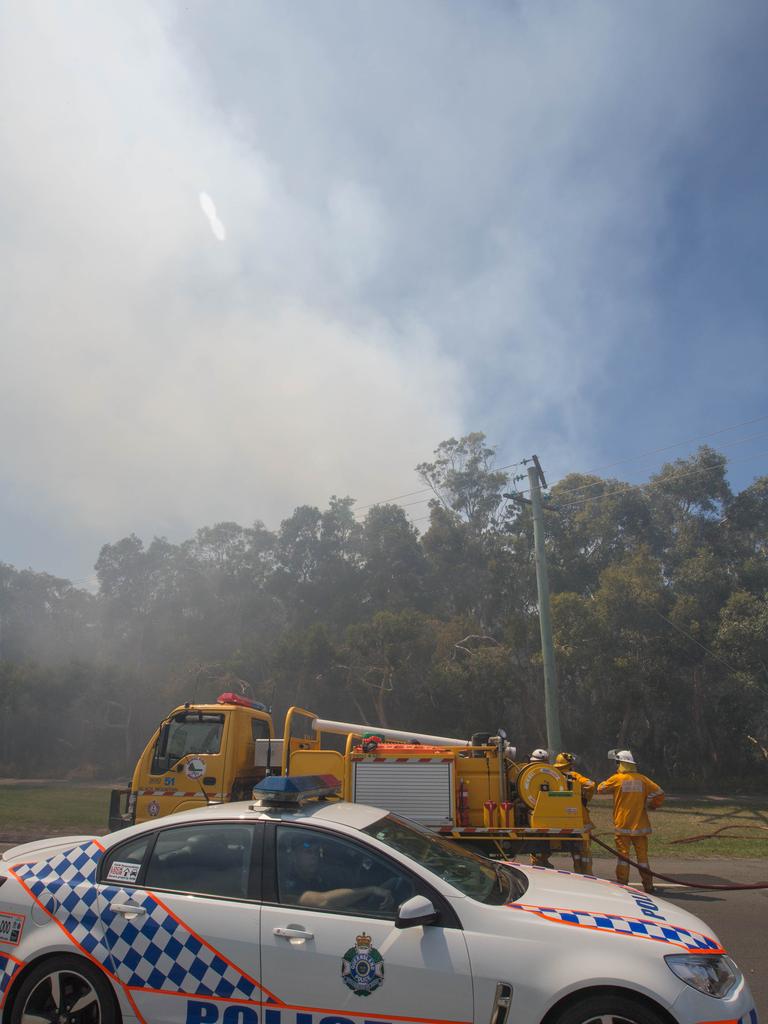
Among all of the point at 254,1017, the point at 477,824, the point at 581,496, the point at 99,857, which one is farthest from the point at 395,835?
the point at 581,496

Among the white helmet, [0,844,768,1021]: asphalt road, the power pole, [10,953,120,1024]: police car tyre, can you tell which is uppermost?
the power pole

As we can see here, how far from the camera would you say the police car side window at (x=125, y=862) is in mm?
4090

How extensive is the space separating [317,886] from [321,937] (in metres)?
0.28

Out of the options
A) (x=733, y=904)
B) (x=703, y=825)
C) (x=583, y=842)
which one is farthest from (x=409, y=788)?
(x=703, y=825)

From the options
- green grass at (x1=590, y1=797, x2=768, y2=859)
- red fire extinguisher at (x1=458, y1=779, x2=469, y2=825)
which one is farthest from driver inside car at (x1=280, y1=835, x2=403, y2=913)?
green grass at (x1=590, y1=797, x2=768, y2=859)

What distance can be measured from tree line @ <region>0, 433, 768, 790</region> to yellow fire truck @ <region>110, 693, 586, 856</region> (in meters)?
13.6

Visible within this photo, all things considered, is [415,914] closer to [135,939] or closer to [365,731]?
[135,939]

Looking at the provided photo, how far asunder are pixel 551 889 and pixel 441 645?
89.5 ft

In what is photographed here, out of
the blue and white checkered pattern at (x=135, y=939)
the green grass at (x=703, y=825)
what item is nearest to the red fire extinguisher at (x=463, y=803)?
the green grass at (x=703, y=825)

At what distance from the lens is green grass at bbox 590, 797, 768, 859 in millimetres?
12742

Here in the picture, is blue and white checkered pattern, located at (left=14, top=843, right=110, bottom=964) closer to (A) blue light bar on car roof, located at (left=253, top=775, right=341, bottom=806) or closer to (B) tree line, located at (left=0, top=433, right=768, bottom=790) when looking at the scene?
(A) blue light bar on car roof, located at (left=253, top=775, right=341, bottom=806)

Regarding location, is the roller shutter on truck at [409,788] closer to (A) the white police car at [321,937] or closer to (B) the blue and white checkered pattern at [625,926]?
(A) the white police car at [321,937]

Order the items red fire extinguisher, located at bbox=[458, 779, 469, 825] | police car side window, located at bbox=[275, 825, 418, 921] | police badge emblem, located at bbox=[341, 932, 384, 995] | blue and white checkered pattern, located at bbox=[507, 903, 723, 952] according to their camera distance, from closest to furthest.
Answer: police badge emblem, located at bbox=[341, 932, 384, 995], blue and white checkered pattern, located at bbox=[507, 903, 723, 952], police car side window, located at bbox=[275, 825, 418, 921], red fire extinguisher, located at bbox=[458, 779, 469, 825]

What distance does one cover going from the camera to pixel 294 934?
3.63 metres
